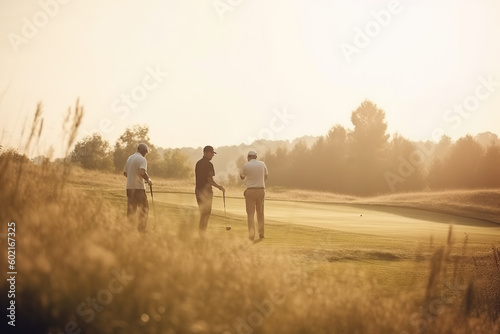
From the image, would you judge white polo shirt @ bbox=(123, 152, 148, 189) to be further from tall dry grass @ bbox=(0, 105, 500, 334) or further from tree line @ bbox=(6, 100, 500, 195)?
tree line @ bbox=(6, 100, 500, 195)

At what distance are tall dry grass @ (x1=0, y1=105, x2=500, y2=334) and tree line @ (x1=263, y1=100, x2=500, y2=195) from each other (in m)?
58.3

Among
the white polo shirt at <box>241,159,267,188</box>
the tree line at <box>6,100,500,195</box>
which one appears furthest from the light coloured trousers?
the tree line at <box>6,100,500,195</box>

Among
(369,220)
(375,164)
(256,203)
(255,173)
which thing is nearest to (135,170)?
(255,173)

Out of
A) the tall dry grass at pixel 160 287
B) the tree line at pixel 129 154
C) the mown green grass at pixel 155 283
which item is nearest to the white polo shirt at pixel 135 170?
the mown green grass at pixel 155 283

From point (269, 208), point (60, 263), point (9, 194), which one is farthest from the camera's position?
point (269, 208)

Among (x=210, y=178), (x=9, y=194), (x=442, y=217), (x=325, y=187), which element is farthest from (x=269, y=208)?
(x=325, y=187)

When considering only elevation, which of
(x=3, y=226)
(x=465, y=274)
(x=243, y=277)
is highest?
(x=3, y=226)

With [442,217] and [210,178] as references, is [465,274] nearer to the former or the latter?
[210,178]

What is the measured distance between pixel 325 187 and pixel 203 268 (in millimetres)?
66079

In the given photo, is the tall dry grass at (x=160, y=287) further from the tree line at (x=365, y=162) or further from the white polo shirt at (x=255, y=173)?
the tree line at (x=365, y=162)

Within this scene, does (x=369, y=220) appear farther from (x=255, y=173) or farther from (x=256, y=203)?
(x=255, y=173)

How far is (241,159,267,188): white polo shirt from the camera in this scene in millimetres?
14445

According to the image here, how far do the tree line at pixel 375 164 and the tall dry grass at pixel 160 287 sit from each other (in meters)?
58.3

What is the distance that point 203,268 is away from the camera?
177 inches
